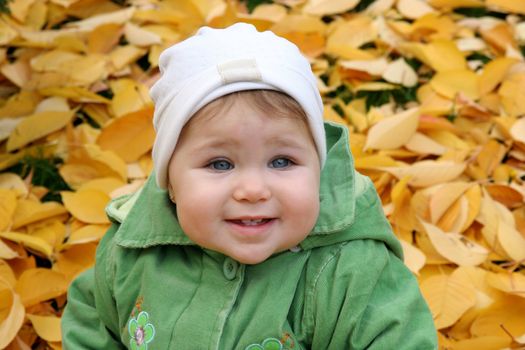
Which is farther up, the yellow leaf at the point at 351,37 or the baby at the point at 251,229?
the baby at the point at 251,229

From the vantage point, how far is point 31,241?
6.76 feet

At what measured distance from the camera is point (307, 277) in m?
1.45

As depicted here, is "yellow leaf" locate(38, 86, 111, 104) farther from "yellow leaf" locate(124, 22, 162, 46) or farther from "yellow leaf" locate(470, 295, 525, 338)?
"yellow leaf" locate(470, 295, 525, 338)

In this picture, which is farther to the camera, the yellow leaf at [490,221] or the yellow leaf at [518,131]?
the yellow leaf at [518,131]

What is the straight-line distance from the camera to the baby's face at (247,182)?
131cm

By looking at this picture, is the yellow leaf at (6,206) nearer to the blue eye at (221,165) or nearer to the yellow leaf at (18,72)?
the yellow leaf at (18,72)

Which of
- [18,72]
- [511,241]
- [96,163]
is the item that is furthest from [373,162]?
[18,72]

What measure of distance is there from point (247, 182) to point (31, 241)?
0.94m

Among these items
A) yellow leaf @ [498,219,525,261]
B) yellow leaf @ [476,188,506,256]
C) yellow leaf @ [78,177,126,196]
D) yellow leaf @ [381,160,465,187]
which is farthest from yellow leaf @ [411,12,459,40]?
yellow leaf @ [78,177,126,196]

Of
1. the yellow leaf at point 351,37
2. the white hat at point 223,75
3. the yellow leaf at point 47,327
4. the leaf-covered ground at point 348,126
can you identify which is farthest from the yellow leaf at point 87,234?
the yellow leaf at point 351,37

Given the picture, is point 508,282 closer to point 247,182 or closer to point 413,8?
point 247,182

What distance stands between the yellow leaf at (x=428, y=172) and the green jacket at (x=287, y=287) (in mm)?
698

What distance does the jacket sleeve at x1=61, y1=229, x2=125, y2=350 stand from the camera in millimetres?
1635

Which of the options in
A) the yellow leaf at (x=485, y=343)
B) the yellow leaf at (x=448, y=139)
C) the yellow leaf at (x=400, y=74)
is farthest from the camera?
the yellow leaf at (x=400, y=74)
